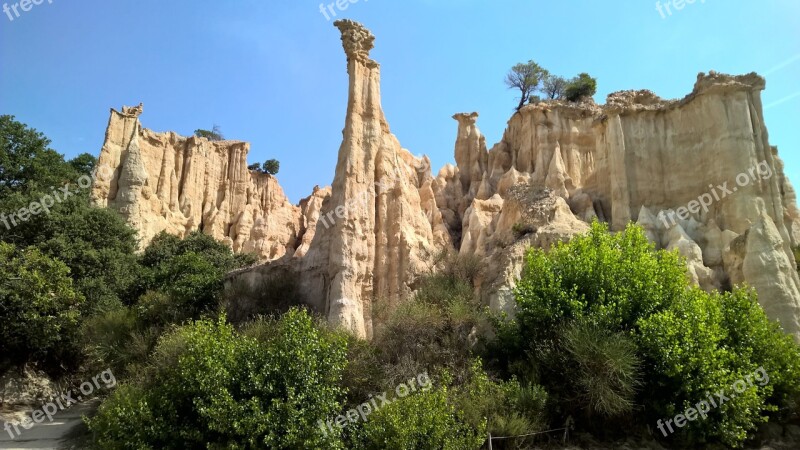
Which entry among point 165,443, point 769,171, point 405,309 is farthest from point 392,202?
point 769,171

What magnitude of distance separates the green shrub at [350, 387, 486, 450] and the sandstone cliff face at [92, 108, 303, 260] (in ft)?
85.0

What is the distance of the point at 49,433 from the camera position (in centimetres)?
2080

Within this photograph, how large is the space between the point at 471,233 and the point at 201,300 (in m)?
13.1

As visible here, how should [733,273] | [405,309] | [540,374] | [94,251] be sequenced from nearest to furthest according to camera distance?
[540,374] < [405,309] < [733,273] < [94,251]

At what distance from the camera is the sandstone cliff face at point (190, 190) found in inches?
1577

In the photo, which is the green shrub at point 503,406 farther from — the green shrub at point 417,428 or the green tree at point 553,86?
the green tree at point 553,86

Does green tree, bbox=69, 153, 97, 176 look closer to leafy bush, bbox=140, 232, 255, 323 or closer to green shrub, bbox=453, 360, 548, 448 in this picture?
leafy bush, bbox=140, 232, 255, 323

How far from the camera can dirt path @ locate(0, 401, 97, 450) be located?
64.4 feet

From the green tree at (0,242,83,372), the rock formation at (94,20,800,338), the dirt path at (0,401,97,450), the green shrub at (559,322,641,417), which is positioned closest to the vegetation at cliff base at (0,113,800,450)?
the green shrub at (559,322,641,417)

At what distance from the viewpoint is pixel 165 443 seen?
14.7 metres

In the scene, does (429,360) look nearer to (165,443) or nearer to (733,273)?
(165,443)

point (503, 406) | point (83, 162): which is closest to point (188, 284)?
point (503, 406)

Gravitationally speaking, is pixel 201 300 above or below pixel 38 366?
above

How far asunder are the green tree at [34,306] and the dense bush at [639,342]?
17.5 meters
